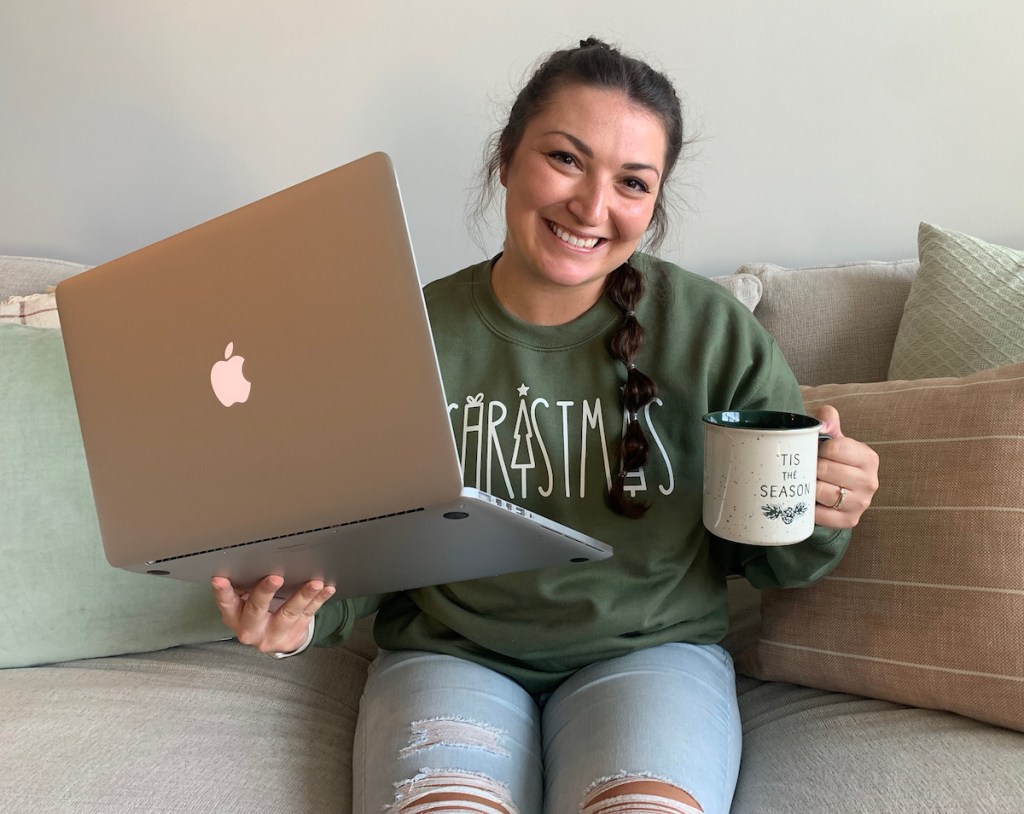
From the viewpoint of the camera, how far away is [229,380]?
2.51 feet

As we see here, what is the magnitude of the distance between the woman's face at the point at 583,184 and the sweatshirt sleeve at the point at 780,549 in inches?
9.3

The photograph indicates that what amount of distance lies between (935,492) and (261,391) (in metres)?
0.79

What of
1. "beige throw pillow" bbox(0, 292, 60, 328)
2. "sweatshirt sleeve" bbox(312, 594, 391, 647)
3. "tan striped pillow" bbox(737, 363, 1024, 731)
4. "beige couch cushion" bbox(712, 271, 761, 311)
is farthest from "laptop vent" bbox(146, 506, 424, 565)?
"beige couch cushion" bbox(712, 271, 761, 311)

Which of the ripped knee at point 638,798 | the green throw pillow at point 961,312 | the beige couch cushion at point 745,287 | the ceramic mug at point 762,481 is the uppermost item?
the beige couch cushion at point 745,287

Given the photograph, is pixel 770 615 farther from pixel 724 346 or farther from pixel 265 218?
pixel 265 218

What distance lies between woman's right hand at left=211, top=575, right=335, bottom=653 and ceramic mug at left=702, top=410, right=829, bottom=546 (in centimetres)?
44

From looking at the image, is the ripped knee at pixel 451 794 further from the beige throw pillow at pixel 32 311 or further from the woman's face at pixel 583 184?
the beige throw pillow at pixel 32 311

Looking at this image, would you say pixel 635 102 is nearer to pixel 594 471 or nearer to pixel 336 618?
pixel 594 471

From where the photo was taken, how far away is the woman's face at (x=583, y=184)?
3.51 feet

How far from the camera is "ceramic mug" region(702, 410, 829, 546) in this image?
2.78ft

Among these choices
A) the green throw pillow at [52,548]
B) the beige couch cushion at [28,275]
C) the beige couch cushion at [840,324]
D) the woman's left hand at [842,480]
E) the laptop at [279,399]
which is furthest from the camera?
the beige couch cushion at [28,275]

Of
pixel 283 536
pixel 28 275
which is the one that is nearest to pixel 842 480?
pixel 283 536

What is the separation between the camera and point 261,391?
2.45ft

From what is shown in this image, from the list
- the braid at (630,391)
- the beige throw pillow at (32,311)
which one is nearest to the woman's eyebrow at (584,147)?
the braid at (630,391)
